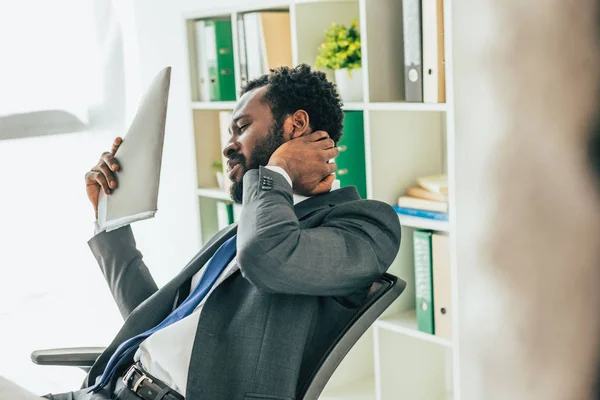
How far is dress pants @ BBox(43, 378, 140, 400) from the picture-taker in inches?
68.3

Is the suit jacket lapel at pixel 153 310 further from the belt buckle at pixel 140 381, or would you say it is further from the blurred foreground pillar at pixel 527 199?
the blurred foreground pillar at pixel 527 199

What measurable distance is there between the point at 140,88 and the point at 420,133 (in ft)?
5.66

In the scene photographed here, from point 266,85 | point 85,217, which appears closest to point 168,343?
point 266,85

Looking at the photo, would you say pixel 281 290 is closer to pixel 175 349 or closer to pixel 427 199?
pixel 175 349

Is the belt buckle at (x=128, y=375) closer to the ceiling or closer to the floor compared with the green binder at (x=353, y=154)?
closer to the floor

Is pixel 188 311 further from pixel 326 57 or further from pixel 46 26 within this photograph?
pixel 46 26

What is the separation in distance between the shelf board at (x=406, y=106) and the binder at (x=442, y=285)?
389 mm

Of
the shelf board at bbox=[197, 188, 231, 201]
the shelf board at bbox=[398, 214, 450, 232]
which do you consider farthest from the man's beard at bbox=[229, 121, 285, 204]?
the shelf board at bbox=[197, 188, 231, 201]

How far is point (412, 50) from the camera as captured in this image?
92.4 inches

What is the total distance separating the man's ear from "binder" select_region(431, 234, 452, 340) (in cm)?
66

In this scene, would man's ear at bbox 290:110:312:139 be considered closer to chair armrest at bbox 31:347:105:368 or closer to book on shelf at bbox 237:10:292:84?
chair armrest at bbox 31:347:105:368

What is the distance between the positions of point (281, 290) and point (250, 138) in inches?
19.6

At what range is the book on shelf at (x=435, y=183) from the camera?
7.77ft

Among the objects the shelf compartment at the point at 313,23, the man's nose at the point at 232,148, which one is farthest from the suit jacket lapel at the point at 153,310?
the shelf compartment at the point at 313,23
